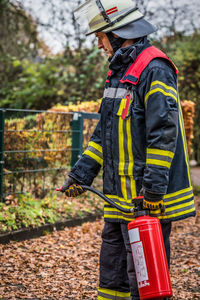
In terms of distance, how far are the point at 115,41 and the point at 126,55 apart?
0.19 meters

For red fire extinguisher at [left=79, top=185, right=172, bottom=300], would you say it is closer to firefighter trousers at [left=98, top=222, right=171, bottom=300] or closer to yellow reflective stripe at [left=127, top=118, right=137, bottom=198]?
yellow reflective stripe at [left=127, top=118, right=137, bottom=198]

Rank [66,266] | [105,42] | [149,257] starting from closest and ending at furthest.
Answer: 1. [149,257]
2. [105,42]
3. [66,266]

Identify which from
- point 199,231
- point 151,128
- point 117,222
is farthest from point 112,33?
point 199,231

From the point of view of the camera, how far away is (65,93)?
12570 millimetres

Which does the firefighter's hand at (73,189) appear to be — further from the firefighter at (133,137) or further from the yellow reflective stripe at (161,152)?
the yellow reflective stripe at (161,152)

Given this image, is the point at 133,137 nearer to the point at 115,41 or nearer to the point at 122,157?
the point at 122,157

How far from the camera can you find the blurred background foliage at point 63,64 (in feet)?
38.8

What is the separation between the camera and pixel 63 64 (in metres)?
12.7

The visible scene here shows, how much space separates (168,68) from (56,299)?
2287 mm

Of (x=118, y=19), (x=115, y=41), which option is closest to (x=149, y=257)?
(x=115, y=41)

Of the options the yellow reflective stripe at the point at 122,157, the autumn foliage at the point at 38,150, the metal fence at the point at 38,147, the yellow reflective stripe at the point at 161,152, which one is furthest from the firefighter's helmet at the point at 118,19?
the autumn foliage at the point at 38,150

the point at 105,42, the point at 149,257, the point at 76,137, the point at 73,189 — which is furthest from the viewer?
the point at 76,137

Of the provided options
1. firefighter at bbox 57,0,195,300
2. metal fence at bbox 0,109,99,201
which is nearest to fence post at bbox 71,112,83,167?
metal fence at bbox 0,109,99,201

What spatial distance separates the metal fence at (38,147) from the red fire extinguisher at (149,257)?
11.6 ft
